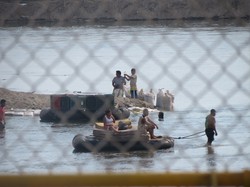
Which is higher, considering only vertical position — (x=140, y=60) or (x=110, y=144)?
(x=140, y=60)

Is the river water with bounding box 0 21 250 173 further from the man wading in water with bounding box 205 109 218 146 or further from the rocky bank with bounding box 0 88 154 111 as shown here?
the rocky bank with bounding box 0 88 154 111

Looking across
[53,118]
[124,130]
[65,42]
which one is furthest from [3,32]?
[53,118]

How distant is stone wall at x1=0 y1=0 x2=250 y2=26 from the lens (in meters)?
4.17

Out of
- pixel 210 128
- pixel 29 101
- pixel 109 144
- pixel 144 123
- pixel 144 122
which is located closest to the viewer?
pixel 144 123

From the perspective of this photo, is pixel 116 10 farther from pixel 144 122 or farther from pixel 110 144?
pixel 110 144

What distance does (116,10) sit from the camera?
4.47 metres

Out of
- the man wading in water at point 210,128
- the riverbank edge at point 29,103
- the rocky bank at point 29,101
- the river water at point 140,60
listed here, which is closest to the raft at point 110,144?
the river water at point 140,60

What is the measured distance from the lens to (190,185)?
401 cm

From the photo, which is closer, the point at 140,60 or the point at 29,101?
the point at 140,60

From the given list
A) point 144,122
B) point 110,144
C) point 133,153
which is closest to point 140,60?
point 144,122

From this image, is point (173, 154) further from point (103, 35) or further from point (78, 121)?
point (103, 35)

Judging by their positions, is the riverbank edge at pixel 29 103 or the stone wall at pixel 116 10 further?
the riverbank edge at pixel 29 103

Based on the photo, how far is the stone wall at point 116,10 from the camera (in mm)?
4168

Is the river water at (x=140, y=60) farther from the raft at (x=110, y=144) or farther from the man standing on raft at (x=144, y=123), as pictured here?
the man standing on raft at (x=144, y=123)
